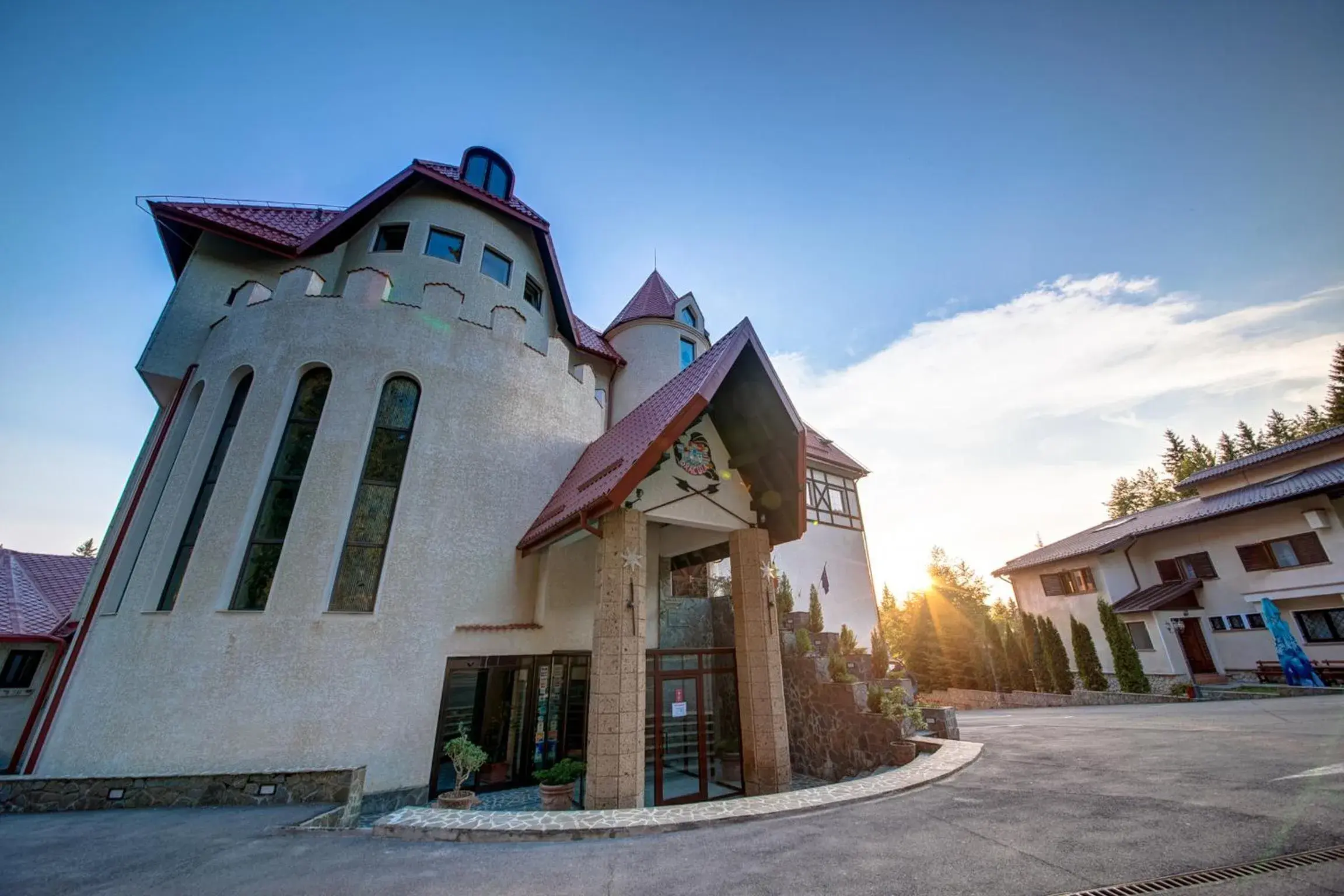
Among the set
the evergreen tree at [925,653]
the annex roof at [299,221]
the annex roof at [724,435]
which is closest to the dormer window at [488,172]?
the annex roof at [299,221]

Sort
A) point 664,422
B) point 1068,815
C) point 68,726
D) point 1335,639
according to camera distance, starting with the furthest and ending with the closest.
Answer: point 1335,639
point 664,422
point 68,726
point 1068,815

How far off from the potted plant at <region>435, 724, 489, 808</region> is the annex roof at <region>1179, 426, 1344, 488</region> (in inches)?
1394

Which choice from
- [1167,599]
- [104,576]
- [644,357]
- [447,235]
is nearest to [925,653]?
[1167,599]

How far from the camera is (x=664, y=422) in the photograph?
29.9 ft

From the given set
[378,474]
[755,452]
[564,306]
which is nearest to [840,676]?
[755,452]

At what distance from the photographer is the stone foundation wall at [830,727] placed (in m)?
10.5

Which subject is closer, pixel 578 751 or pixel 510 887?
pixel 510 887

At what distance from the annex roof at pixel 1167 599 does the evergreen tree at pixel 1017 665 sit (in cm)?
510

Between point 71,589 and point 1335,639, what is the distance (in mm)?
45352

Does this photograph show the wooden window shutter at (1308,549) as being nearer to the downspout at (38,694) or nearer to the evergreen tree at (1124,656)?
the evergreen tree at (1124,656)

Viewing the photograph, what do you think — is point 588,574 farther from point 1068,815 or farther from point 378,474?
point 1068,815

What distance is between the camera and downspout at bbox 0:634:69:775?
9.77m

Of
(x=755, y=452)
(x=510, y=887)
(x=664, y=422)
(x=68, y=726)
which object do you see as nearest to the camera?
(x=510, y=887)

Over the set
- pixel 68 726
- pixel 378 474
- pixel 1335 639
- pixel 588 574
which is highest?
pixel 378 474
